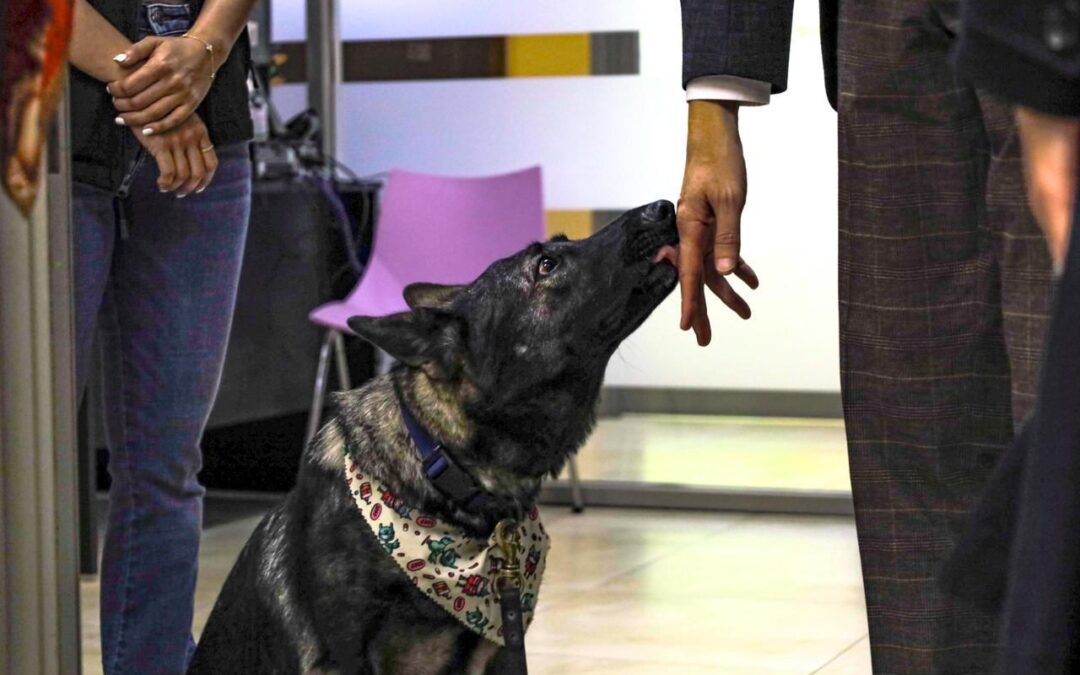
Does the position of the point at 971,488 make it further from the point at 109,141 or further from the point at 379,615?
the point at 109,141

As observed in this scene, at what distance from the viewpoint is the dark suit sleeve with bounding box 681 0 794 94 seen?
148cm

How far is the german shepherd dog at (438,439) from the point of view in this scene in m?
2.03

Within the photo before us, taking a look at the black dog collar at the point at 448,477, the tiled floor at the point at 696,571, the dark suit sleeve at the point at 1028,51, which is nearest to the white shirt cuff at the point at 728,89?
the dark suit sleeve at the point at 1028,51

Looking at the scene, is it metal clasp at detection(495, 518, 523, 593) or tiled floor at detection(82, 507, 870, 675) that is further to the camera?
tiled floor at detection(82, 507, 870, 675)

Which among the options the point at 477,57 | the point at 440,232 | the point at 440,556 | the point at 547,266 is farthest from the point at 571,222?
the point at 440,556

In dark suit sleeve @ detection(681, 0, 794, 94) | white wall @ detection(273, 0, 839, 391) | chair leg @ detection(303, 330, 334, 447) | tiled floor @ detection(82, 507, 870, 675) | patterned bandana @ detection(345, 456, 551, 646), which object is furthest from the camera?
white wall @ detection(273, 0, 839, 391)

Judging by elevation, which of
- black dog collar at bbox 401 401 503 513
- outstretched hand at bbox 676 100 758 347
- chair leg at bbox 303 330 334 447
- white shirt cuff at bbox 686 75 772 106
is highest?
white shirt cuff at bbox 686 75 772 106

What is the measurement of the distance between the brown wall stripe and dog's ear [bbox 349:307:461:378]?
2725 millimetres

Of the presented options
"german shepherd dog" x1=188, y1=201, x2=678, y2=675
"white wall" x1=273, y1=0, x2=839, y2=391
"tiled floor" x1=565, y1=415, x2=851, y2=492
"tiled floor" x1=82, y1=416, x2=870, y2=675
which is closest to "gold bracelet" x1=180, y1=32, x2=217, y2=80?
"german shepherd dog" x1=188, y1=201, x2=678, y2=675

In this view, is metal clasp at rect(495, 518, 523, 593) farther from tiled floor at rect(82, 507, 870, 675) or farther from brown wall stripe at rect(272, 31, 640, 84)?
brown wall stripe at rect(272, 31, 640, 84)

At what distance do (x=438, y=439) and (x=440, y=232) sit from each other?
2.54m

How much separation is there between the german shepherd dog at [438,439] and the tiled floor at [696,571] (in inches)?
34.3

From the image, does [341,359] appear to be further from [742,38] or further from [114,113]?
[742,38]

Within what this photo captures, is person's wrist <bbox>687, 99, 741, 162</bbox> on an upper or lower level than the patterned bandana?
upper
